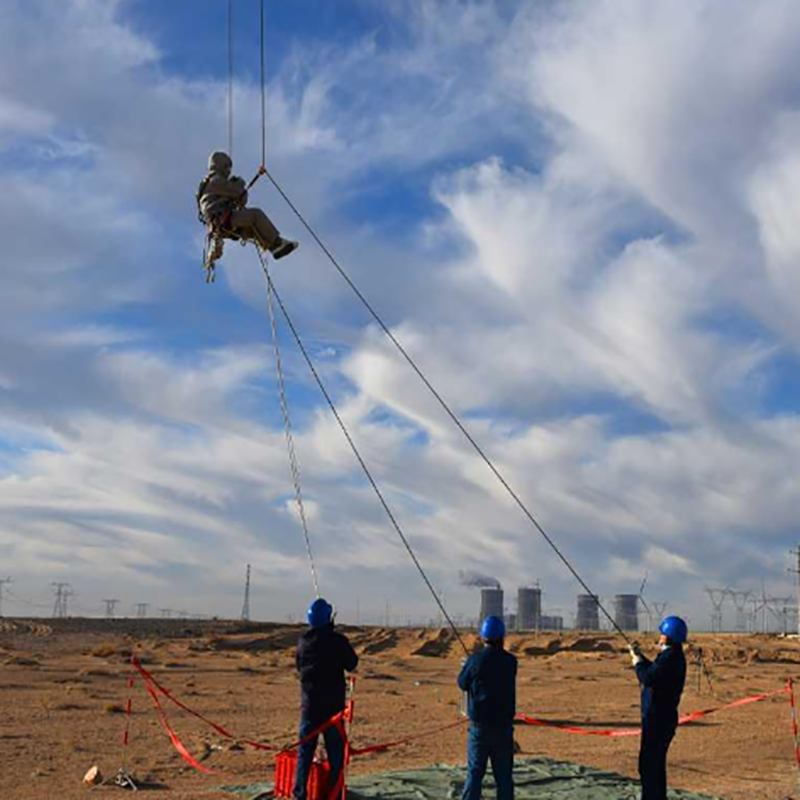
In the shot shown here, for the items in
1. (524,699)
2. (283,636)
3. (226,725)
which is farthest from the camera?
(283,636)

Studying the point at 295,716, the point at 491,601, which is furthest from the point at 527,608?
the point at 295,716

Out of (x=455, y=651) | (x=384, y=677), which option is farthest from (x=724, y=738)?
(x=455, y=651)

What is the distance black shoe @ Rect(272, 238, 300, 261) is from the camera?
12789 mm

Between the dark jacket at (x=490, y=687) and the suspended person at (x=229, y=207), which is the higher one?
the suspended person at (x=229, y=207)

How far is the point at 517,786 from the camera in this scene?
11.9m

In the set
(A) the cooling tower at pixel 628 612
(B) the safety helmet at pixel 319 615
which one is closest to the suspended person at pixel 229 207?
(B) the safety helmet at pixel 319 615

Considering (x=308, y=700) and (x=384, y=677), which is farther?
(x=384, y=677)

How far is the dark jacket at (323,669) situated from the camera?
977 cm

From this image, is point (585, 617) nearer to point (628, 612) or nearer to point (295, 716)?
point (628, 612)

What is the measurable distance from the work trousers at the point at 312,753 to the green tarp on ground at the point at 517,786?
38.9 inches

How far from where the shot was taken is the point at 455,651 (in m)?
50.7

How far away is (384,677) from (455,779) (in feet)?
72.1

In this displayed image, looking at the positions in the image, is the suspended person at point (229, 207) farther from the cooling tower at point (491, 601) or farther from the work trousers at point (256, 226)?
the cooling tower at point (491, 601)

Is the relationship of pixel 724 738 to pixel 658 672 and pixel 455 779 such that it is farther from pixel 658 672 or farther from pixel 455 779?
pixel 658 672
